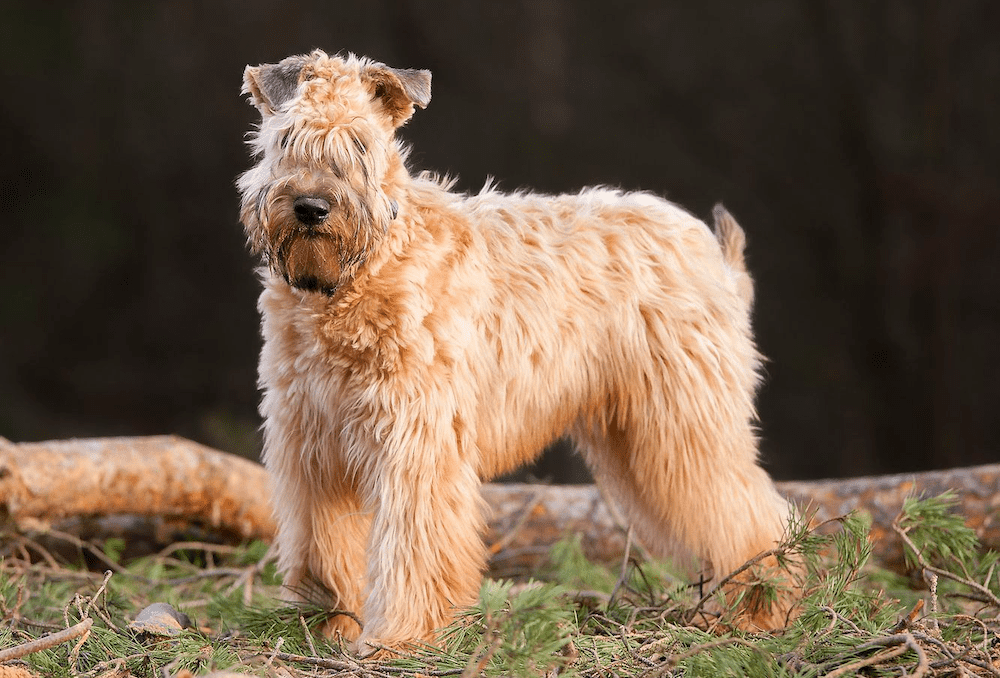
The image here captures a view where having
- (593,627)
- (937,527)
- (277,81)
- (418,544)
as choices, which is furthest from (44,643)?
(937,527)

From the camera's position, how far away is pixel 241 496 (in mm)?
4980

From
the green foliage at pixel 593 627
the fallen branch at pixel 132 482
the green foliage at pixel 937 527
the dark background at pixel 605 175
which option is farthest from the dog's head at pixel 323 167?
the dark background at pixel 605 175

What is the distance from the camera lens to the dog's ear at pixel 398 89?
11.7 feet

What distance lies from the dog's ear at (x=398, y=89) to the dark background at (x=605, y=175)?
4.82 m

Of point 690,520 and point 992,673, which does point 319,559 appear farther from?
point 992,673

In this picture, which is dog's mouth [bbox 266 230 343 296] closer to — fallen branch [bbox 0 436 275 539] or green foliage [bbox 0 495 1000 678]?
green foliage [bbox 0 495 1000 678]

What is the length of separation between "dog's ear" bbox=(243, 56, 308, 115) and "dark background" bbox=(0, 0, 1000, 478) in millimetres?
4858

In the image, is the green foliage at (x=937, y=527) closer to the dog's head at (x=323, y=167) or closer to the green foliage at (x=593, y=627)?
the green foliage at (x=593, y=627)

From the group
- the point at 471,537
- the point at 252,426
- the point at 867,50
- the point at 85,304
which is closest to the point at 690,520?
the point at 471,537

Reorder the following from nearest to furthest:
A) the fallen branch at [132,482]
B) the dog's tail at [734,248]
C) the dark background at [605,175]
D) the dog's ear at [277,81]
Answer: the dog's ear at [277,81]
the dog's tail at [734,248]
the fallen branch at [132,482]
the dark background at [605,175]

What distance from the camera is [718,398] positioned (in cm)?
395

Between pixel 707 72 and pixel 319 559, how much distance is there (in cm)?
647

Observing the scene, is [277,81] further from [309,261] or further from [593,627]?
[593,627]

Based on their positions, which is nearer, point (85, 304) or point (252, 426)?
point (252, 426)
